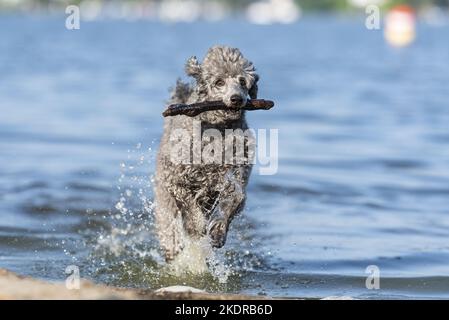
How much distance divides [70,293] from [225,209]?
223cm

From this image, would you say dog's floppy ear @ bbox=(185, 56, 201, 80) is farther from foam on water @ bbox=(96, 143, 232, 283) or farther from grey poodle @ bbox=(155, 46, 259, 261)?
foam on water @ bbox=(96, 143, 232, 283)

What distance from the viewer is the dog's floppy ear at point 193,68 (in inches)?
336

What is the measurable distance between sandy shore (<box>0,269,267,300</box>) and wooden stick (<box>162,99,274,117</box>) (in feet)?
5.82

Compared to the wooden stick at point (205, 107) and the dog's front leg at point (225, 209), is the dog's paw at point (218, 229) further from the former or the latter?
the wooden stick at point (205, 107)

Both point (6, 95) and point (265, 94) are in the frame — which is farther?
point (265, 94)

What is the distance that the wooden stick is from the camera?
27.0 feet

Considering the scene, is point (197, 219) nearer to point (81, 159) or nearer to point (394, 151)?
point (81, 159)

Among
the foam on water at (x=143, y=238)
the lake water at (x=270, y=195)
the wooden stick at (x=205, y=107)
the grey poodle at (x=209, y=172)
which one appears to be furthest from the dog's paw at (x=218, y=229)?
the wooden stick at (x=205, y=107)

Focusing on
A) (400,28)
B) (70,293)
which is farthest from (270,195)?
(400,28)

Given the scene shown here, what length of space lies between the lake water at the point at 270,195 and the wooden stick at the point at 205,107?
1.39 metres

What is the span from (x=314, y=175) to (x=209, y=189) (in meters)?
6.13

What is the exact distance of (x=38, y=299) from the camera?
6191mm

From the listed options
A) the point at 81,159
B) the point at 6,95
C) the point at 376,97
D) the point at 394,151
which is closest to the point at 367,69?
the point at 376,97

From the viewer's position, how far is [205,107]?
829 cm
